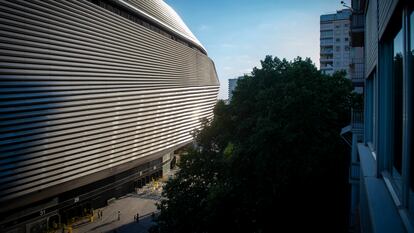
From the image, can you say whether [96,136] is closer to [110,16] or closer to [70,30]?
[70,30]

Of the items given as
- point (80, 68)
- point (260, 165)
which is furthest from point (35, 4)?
point (260, 165)

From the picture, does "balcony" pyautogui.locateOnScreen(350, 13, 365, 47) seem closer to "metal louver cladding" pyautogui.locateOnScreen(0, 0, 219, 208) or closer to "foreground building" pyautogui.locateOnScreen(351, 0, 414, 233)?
"foreground building" pyautogui.locateOnScreen(351, 0, 414, 233)

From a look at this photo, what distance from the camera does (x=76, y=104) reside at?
20219 millimetres

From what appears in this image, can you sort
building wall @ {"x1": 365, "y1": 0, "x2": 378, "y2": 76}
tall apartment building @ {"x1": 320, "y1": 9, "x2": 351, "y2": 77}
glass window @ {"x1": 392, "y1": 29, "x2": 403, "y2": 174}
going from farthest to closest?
tall apartment building @ {"x1": 320, "y1": 9, "x2": 351, "y2": 77}
building wall @ {"x1": 365, "y1": 0, "x2": 378, "y2": 76}
glass window @ {"x1": 392, "y1": 29, "x2": 403, "y2": 174}

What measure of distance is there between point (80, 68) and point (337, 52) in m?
45.2

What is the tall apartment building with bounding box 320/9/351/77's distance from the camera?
51.6 metres

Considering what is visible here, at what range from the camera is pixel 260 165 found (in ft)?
43.9

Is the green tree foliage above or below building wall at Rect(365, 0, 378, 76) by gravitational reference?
below

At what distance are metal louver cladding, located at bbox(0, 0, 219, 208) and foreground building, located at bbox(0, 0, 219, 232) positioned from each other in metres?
0.06

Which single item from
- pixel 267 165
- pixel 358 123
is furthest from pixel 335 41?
pixel 267 165

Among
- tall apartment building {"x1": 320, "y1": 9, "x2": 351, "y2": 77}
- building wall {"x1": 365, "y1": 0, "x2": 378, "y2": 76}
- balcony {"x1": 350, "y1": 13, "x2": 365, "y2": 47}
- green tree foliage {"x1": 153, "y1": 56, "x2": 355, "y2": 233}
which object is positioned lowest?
green tree foliage {"x1": 153, "y1": 56, "x2": 355, "y2": 233}

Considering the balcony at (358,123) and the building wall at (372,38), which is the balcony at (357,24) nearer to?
the balcony at (358,123)

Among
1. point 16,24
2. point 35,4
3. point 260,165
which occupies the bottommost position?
point 260,165

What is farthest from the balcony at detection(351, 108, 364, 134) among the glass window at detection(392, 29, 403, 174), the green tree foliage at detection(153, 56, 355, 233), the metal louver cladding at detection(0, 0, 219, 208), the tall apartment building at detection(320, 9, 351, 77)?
the tall apartment building at detection(320, 9, 351, 77)
